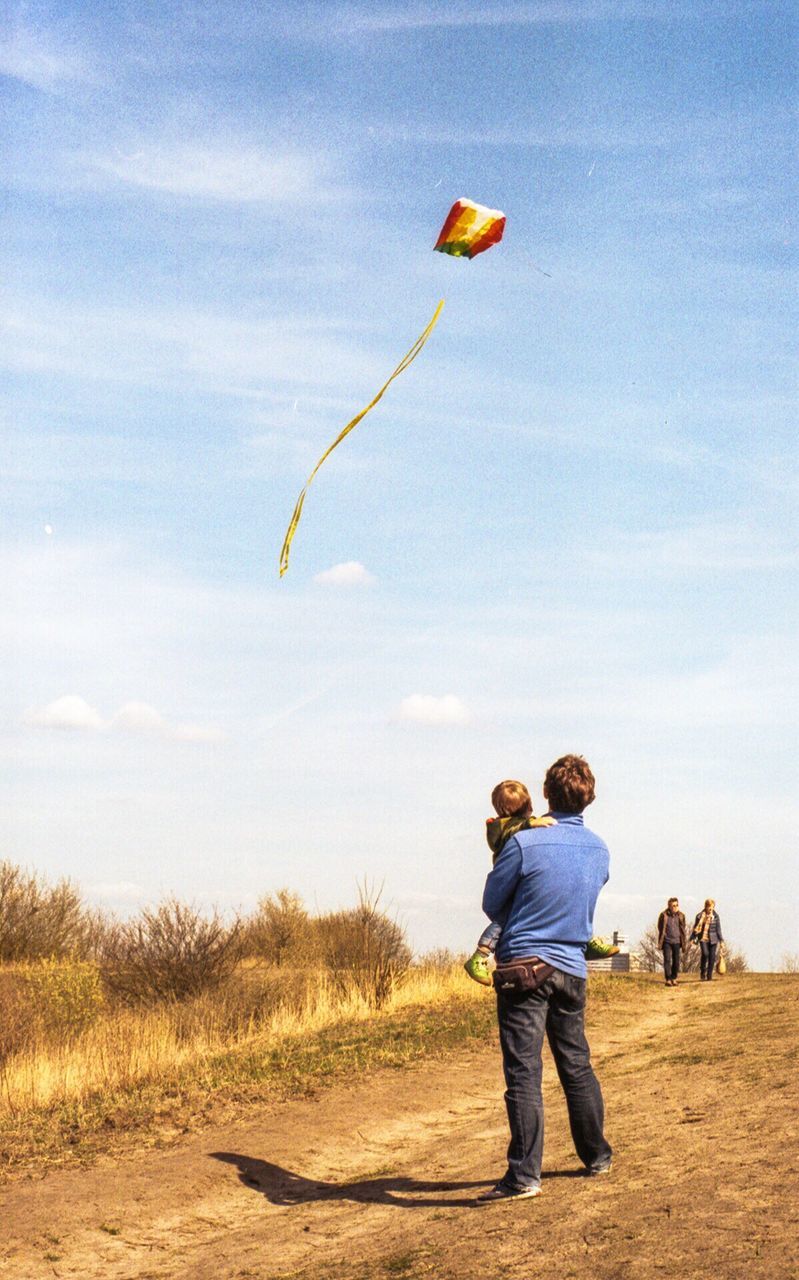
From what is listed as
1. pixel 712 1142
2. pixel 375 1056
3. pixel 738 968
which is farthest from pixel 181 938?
pixel 738 968

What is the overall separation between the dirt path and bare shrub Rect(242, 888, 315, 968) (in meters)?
16.7

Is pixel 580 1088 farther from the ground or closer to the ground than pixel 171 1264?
farther from the ground

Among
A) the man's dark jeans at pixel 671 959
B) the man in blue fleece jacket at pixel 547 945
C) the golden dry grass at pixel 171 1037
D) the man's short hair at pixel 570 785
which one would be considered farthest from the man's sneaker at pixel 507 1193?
the man's dark jeans at pixel 671 959

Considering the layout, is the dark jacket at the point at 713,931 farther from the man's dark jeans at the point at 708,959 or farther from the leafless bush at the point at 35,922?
the leafless bush at the point at 35,922

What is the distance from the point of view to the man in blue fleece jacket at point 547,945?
5.93 meters

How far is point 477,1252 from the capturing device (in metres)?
5.23

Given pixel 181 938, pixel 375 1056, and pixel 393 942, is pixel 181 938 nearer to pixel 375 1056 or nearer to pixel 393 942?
pixel 393 942

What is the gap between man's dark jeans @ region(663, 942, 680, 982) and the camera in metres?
21.9

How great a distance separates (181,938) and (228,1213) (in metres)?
12.3

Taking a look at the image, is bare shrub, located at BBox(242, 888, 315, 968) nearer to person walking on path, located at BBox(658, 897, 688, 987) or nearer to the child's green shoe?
person walking on path, located at BBox(658, 897, 688, 987)

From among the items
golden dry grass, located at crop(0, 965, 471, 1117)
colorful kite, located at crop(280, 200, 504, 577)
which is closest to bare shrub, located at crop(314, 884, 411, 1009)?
golden dry grass, located at crop(0, 965, 471, 1117)

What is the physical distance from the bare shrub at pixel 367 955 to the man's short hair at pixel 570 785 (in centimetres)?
1244

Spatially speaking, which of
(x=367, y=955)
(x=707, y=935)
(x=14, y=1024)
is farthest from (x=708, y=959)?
(x=14, y=1024)

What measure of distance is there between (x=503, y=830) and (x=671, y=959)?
17094mm
